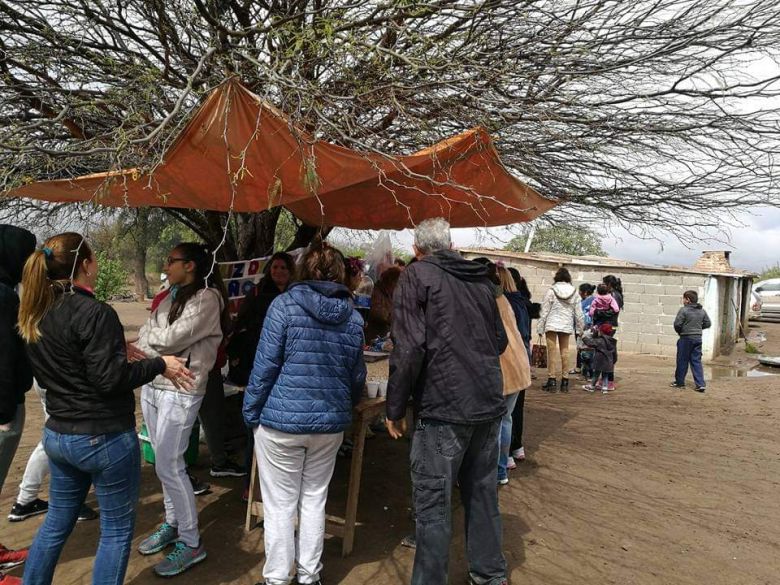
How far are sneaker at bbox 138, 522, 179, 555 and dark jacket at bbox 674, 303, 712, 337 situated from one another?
842 centimetres

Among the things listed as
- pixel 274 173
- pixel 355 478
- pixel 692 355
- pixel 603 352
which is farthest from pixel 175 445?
pixel 692 355

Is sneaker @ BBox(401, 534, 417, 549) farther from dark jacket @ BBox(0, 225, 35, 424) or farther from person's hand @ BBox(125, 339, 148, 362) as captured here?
dark jacket @ BBox(0, 225, 35, 424)

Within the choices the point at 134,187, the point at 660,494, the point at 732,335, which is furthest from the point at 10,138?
the point at 732,335

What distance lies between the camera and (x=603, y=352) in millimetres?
8695

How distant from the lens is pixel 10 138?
2.81m

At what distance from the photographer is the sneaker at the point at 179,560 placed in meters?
2.85

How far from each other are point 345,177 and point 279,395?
142cm

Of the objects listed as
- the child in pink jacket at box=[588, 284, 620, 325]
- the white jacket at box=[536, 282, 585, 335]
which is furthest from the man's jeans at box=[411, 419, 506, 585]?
the child in pink jacket at box=[588, 284, 620, 325]

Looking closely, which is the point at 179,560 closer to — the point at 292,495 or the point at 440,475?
the point at 292,495

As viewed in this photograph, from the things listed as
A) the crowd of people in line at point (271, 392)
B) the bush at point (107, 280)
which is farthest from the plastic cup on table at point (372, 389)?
the bush at point (107, 280)

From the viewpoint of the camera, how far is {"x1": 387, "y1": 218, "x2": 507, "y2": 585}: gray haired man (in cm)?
251

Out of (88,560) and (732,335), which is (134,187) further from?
(732,335)

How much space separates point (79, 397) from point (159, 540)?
1298 millimetres

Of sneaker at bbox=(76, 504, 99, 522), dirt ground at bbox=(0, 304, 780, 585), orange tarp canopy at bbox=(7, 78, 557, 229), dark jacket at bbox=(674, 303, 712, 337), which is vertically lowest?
dirt ground at bbox=(0, 304, 780, 585)
